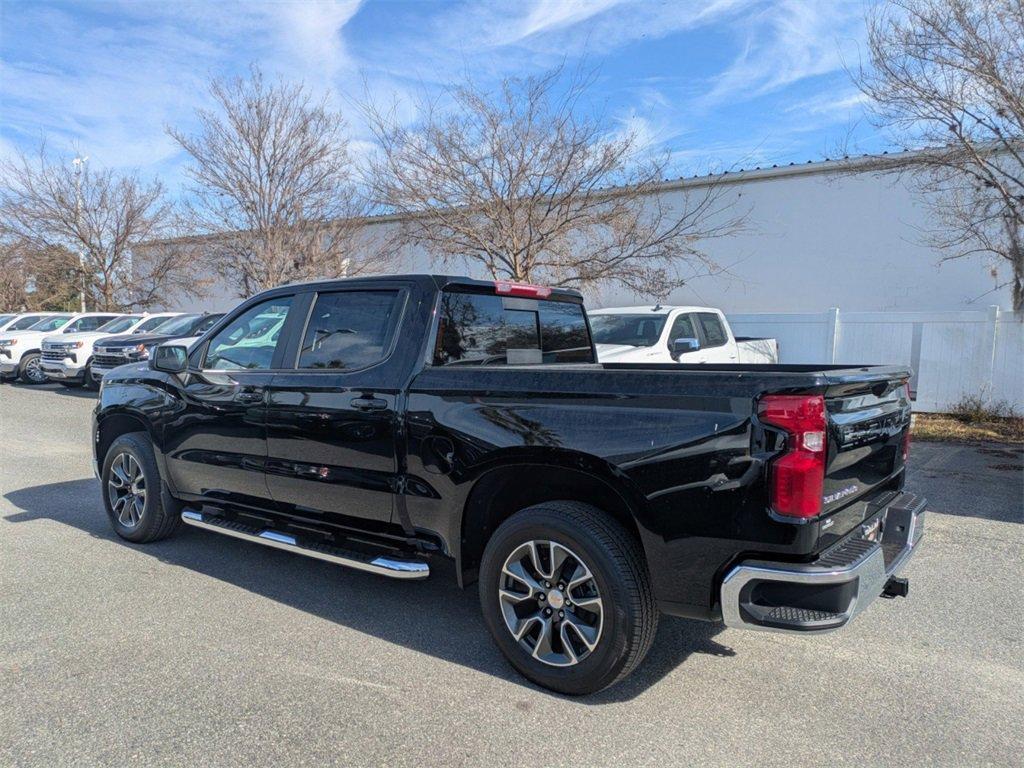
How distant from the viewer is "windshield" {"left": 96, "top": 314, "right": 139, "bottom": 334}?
17766 millimetres

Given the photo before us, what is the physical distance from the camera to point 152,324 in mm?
17531

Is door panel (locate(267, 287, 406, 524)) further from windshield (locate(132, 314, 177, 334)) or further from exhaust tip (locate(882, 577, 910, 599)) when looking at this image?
windshield (locate(132, 314, 177, 334))

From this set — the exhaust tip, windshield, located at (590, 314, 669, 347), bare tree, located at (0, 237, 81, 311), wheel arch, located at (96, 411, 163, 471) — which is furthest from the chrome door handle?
bare tree, located at (0, 237, 81, 311)

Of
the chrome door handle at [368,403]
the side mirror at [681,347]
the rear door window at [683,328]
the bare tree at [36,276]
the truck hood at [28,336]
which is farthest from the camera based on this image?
the bare tree at [36,276]

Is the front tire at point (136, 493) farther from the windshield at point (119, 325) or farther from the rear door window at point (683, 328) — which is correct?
the windshield at point (119, 325)

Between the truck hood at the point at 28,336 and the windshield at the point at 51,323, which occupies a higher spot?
the windshield at the point at 51,323

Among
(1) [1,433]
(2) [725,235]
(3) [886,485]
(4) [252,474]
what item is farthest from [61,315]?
(3) [886,485]

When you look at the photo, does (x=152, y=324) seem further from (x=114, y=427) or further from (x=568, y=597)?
(x=568, y=597)

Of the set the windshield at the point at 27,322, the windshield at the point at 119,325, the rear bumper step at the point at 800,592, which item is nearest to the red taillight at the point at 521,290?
the rear bumper step at the point at 800,592

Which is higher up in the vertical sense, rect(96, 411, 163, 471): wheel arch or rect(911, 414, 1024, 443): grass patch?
rect(96, 411, 163, 471): wheel arch

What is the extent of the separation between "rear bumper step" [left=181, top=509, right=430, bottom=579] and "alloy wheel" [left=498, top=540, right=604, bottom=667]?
54 cm

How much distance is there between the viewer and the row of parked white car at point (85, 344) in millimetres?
14656

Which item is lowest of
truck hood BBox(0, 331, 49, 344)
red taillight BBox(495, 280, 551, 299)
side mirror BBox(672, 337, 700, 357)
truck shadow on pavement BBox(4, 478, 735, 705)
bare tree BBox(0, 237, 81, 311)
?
truck shadow on pavement BBox(4, 478, 735, 705)

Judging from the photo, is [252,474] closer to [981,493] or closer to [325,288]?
[325,288]
